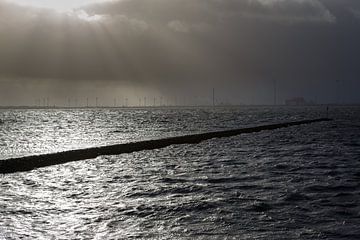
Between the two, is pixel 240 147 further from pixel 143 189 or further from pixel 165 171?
pixel 143 189

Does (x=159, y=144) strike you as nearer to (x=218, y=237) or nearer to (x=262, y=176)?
(x=262, y=176)

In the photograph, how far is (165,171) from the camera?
3375 centimetres

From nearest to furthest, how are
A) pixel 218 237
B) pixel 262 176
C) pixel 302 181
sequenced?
pixel 218 237
pixel 302 181
pixel 262 176

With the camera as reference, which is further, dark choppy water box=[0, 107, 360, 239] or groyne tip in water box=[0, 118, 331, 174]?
groyne tip in water box=[0, 118, 331, 174]

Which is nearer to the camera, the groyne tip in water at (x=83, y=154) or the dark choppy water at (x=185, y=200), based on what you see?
the dark choppy water at (x=185, y=200)

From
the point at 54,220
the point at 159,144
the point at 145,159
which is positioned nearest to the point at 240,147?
the point at 159,144

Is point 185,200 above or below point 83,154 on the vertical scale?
above

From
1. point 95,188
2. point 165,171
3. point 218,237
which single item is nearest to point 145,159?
point 165,171

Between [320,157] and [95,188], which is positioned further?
[320,157]

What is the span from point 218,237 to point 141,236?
2501mm

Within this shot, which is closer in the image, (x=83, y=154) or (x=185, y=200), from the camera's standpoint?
(x=185, y=200)

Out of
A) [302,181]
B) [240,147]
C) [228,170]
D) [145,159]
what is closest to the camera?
[302,181]

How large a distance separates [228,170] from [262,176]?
3941 mm

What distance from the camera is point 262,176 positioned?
2980 centimetres
